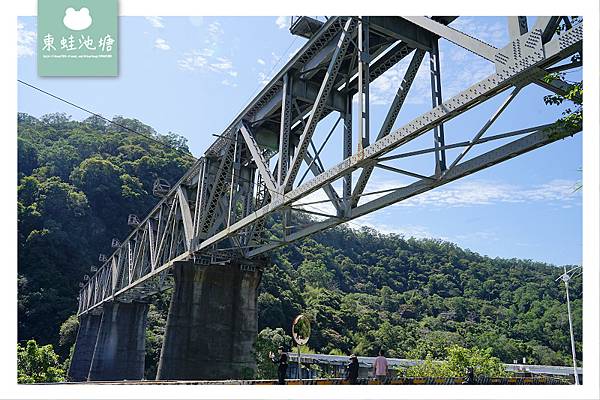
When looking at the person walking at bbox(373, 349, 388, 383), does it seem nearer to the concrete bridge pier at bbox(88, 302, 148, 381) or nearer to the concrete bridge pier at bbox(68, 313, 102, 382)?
the concrete bridge pier at bbox(88, 302, 148, 381)

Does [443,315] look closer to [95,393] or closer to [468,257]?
[468,257]

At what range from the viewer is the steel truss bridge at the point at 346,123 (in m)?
9.95

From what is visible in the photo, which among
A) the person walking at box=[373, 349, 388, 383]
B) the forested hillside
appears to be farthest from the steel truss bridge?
the forested hillside

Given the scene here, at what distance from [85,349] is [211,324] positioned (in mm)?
44638

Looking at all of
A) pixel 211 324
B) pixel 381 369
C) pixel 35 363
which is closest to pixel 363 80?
pixel 381 369

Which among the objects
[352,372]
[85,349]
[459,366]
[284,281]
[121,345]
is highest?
[352,372]

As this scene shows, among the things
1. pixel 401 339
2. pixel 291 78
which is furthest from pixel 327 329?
pixel 291 78

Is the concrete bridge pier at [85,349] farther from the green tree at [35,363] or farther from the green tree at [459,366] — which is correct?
the green tree at [459,366]

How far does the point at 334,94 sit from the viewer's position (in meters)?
18.4

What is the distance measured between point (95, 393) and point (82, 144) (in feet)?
281

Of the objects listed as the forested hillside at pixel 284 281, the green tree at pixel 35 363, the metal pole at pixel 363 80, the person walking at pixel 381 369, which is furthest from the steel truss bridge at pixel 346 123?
the forested hillside at pixel 284 281

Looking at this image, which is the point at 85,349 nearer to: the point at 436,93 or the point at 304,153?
the point at 304,153

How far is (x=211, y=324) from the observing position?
25.8 metres

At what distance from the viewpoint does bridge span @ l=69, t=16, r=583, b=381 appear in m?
10.3
